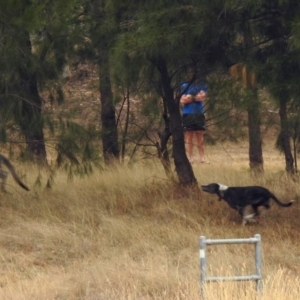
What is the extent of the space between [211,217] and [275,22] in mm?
2789

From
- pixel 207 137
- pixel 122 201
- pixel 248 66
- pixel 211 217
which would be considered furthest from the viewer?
pixel 207 137

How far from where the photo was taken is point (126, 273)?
8789 millimetres

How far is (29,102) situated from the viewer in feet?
40.2

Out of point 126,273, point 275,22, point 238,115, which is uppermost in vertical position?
point 275,22

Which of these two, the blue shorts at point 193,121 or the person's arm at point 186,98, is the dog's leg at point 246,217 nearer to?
the person's arm at point 186,98

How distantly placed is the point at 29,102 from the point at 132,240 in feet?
9.54

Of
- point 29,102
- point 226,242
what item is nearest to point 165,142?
point 29,102

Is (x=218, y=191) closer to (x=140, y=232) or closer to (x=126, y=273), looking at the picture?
(x=140, y=232)

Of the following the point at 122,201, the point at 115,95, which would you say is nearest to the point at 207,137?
the point at 115,95

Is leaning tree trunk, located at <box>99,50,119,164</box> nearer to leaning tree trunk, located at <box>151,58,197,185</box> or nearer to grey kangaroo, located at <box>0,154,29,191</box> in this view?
leaning tree trunk, located at <box>151,58,197,185</box>

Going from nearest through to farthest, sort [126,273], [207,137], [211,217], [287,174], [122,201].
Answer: [126,273] → [211,217] → [122,201] → [287,174] → [207,137]

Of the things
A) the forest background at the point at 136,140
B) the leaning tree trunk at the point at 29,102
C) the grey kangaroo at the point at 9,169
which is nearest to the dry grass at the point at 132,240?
the forest background at the point at 136,140

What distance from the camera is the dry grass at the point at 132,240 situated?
821cm

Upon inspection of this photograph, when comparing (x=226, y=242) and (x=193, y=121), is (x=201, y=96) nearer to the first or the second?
(x=193, y=121)
